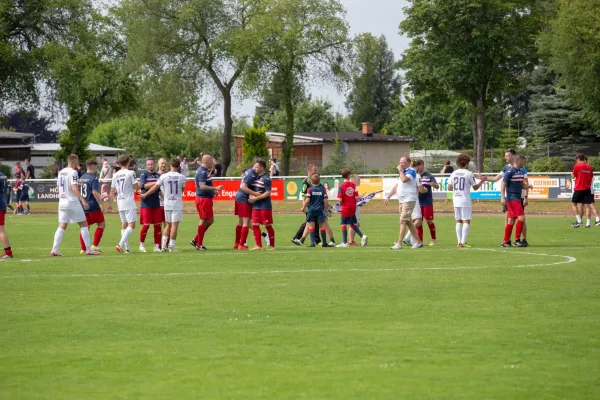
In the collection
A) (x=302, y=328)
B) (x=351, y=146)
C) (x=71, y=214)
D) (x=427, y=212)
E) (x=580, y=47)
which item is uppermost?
(x=580, y=47)

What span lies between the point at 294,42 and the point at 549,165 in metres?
21.7

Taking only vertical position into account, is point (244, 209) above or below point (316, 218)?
above

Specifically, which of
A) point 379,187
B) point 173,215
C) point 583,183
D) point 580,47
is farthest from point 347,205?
point 580,47

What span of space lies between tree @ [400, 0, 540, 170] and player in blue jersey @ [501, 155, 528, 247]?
39890 millimetres

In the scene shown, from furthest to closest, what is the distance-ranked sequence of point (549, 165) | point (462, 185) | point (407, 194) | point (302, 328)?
point (549, 165)
point (462, 185)
point (407, 194)
point (302, 328)

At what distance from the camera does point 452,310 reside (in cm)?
1142

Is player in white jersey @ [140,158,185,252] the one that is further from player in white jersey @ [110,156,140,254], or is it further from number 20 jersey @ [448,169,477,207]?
number 20 jersey @ [448,169,477,207]

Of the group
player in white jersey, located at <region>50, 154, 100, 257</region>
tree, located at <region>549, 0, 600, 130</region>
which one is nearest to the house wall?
tree, located at <region>549, 0, 600, 130</region>

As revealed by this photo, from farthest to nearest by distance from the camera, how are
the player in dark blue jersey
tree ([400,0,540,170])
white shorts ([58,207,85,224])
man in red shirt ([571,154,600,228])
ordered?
1. tree ([400,0,540,170])
2. man in red shirt ([571,154,600,228])
3. the player in dark blue jersey
4. white shorts ([58,207,85,224])

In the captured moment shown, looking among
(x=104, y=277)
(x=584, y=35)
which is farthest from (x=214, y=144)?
(x=104, y=277)

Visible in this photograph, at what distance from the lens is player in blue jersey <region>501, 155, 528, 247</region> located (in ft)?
70.2

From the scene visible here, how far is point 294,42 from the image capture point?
64.5 metres

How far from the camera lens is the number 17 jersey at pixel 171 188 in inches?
824

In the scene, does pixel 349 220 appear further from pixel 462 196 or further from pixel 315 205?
pixel 462 196
